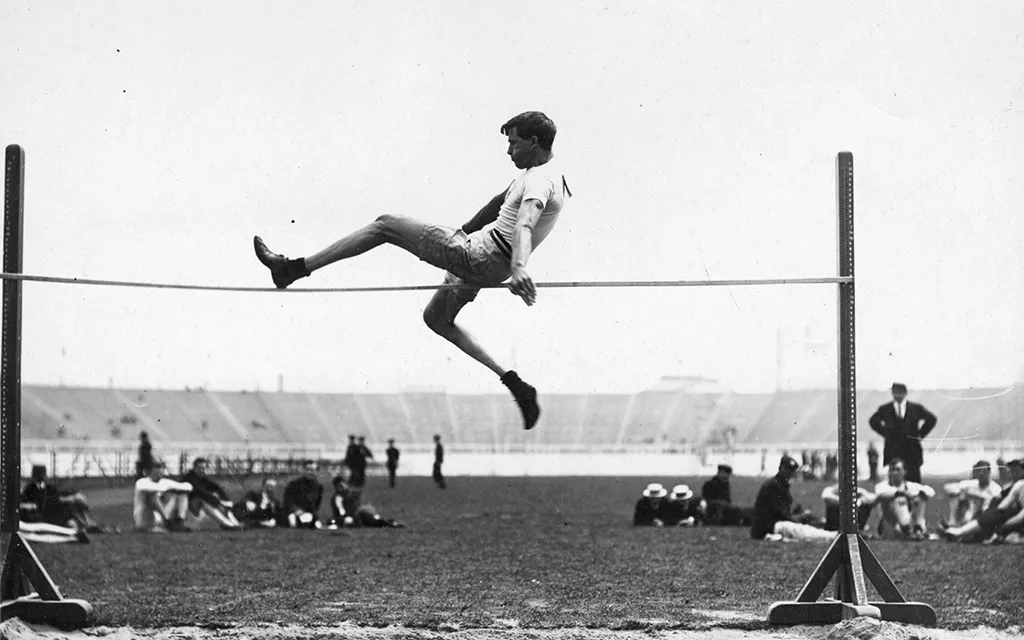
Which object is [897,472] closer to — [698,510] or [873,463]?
[698,510]

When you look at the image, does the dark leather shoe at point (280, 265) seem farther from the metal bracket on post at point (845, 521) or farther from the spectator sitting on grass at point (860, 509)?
the spectator sitting on grass at point (860, 509)

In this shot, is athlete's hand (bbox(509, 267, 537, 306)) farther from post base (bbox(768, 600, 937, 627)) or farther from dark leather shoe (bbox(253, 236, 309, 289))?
post base (bbox(768, 600, 937, 627))

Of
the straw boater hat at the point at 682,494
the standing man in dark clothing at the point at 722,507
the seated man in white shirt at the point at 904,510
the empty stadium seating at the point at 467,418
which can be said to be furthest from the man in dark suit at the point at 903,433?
the empty stadium seating at the point at 467,418

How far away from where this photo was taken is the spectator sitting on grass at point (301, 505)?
12172 mm

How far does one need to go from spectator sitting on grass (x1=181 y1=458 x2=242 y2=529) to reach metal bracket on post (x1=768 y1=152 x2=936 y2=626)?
7.34 meters

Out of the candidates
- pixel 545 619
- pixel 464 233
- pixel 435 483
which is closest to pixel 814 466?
pixel 435 483

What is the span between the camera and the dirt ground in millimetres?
5531

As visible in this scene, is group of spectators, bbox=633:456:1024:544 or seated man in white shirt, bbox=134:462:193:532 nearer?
group of spectators, bbox=633:456:1024:544

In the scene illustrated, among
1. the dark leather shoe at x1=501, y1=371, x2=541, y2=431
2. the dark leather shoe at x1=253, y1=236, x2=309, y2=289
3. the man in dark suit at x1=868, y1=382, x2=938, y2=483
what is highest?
the dark leather shoe at x1=253, y1=236, x2=309, y2=289

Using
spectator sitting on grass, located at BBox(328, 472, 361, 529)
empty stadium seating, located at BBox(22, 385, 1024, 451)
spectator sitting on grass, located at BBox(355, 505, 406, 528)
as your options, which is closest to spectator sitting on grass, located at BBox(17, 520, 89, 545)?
spectator sitting on grass, located at BBox(328, 472, 361, 529)

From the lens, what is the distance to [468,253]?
5.35 meters

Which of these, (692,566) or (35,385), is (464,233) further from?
(35,385)

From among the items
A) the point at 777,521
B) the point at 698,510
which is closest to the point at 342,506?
the point at 698,510

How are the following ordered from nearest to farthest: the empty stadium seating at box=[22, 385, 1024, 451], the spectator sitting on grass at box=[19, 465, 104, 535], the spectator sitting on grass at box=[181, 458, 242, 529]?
the spectator sitting on grass at box=[19, 465, 104, 535]
the spectator sitting on grass at box=[181, 458, 242, 529]
the empty stadium seating at box=[22, 385, 1024, 451]
